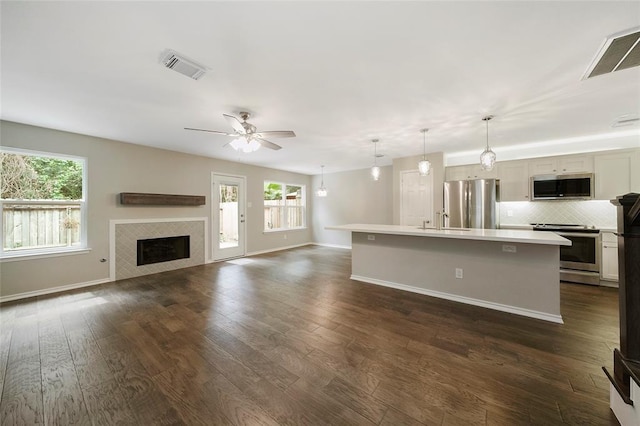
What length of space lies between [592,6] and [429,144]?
310cm

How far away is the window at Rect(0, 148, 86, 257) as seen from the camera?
3348mm

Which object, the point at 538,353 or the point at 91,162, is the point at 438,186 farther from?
the point at 91,162

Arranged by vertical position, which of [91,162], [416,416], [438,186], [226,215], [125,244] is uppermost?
[91,162]

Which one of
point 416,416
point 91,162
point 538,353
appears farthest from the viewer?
point 91,162

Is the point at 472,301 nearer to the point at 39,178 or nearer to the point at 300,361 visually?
the point at 300,361

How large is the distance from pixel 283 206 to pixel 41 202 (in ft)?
17.2

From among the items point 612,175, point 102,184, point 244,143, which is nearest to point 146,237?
point 102,184

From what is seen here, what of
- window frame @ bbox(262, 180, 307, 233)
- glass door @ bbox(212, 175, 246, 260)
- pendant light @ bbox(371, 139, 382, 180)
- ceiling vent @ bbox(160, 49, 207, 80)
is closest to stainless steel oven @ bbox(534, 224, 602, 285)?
pendant light @ bbox(371, 139, 382, 180)

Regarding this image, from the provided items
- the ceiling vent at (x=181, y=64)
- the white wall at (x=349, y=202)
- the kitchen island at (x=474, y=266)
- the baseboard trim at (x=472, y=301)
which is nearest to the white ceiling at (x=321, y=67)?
the ceiling vent at (x=181, y=64)

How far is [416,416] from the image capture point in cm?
144

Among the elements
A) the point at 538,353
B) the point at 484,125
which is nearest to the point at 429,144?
the point at 484,125

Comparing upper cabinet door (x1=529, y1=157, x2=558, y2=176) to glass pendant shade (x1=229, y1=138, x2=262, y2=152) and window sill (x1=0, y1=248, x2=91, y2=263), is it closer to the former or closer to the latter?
glass pendant shade (x1=229, y1=138, x2=262, y2=152)

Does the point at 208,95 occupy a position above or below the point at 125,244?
above

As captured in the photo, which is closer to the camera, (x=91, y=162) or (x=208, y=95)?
(x=208, y=95)
